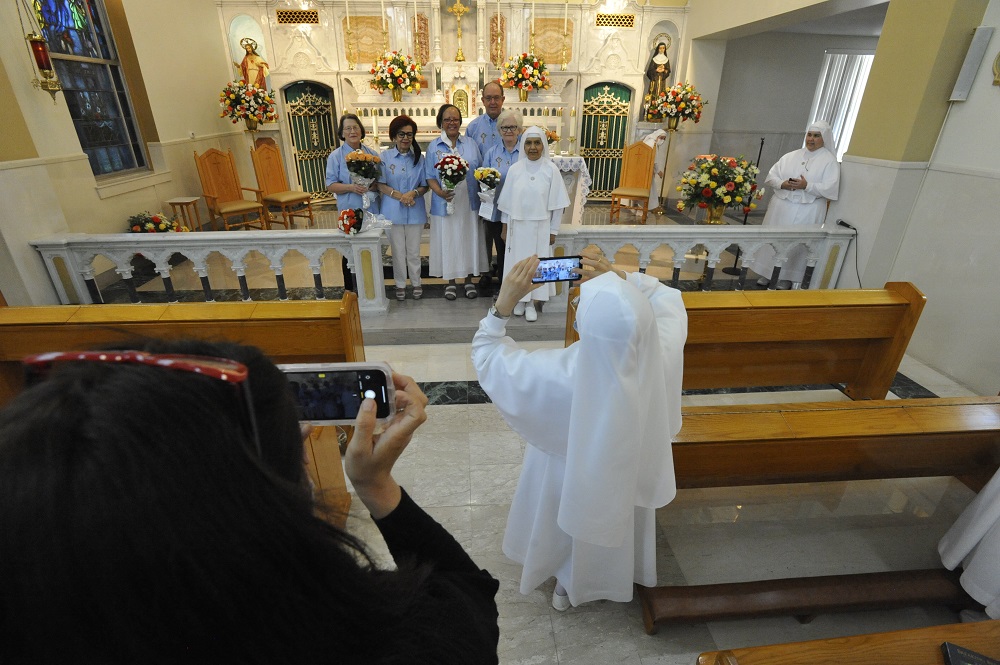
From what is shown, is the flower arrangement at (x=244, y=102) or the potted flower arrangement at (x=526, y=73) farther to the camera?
the flower arrangement at (x=244, y=102)

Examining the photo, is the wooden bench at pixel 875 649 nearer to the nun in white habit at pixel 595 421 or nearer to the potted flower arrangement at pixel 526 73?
the nun in white habit at pixel 595 421

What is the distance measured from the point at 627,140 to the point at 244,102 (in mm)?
7424

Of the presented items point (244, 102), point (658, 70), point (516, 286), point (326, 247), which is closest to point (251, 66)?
point (244, 102)

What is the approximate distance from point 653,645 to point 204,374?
218 centimetres

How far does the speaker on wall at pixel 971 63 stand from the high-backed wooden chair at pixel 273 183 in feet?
26.1

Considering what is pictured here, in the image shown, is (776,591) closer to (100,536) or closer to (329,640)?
(329,640)

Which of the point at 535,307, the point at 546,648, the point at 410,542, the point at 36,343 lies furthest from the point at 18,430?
the point at 535,307

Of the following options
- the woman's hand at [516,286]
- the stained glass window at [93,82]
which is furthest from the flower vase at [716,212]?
the stained glass window at [93,82]

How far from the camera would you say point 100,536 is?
0.42 m

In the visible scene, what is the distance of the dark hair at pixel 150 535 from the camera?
0.42 meters

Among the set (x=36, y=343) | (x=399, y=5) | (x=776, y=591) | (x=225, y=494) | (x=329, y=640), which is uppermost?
(x=399, y=5)

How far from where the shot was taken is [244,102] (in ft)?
27.2

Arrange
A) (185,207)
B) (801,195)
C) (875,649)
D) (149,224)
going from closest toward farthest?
(875,649) → (801,195) → (149,224) → (185,207)

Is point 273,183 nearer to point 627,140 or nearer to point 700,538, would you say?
point 627,140
